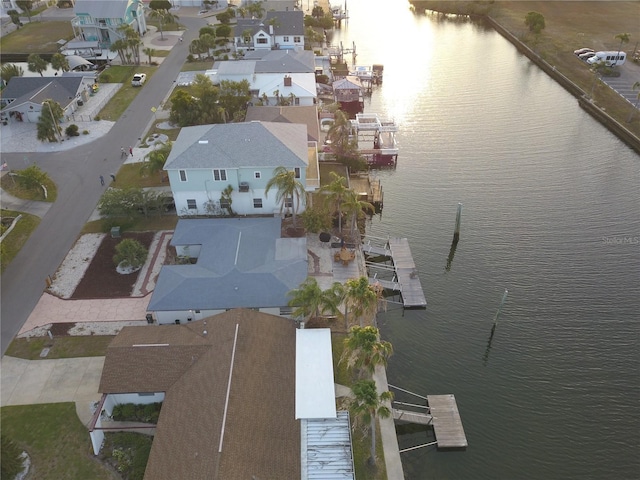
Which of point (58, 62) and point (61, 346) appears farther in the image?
point (58, 62)

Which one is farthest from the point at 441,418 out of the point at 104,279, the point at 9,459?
the point at 104,279

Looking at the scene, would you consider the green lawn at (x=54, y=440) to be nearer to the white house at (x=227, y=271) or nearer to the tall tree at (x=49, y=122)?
the white house at (x=227, y=271)

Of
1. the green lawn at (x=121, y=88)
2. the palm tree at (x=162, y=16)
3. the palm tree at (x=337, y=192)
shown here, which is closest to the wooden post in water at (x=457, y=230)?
the palm tree at (x=337, y=192)

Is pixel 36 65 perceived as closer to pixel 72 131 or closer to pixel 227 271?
pixel 72 131

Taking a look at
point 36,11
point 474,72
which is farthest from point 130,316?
point 36,11

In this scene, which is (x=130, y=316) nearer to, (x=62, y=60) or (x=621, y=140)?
(x=62, y=60)
